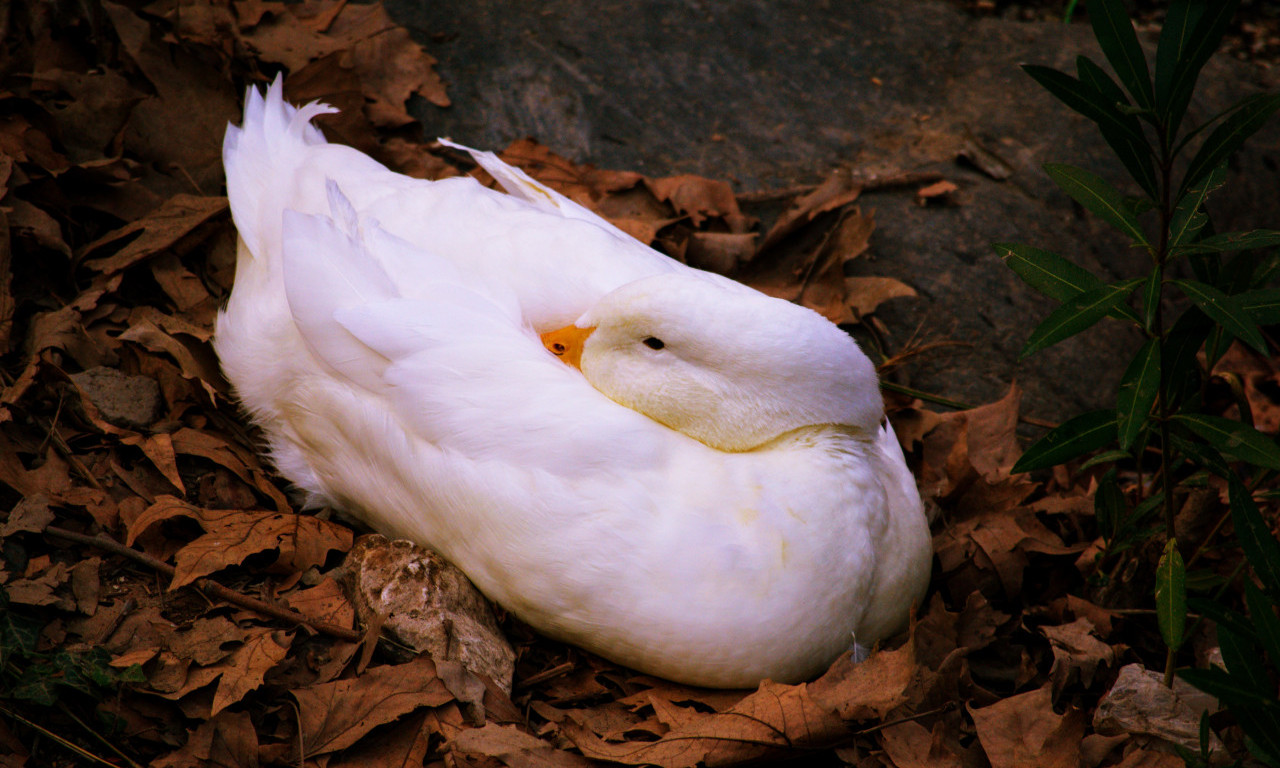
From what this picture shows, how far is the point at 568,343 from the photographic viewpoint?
2.64 metres

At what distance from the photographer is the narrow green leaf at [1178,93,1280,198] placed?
1.90 meters

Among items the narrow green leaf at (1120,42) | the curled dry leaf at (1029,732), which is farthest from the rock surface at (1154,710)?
the narrow green leaf at (1120,42)

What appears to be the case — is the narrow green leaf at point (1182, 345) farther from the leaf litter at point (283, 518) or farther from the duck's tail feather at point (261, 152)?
the duck's tail feather at point (261, 152)

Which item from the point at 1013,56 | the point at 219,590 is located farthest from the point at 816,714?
the point at 1013,56

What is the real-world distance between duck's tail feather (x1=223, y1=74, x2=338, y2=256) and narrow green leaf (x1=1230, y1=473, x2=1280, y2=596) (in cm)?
277

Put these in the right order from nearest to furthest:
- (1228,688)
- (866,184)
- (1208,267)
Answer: (1228,688)
(1208,267)
(866,184)

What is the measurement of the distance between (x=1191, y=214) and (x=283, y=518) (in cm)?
241

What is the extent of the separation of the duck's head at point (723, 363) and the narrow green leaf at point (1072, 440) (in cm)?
44

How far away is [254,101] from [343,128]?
53cm

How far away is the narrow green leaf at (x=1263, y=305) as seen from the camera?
2035mm

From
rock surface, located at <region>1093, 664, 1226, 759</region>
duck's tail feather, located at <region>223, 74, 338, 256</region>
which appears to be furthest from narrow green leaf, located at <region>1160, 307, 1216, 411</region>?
duck's tail feather, located at <region>223, 74, 338, 256</region>

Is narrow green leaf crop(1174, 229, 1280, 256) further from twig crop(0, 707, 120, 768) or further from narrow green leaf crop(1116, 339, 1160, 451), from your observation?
twig crop(0, 707, 120, 768)

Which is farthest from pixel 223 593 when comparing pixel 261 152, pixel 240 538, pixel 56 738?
pixel 261 152

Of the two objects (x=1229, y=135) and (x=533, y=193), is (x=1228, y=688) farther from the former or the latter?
(x=533, y=193)
